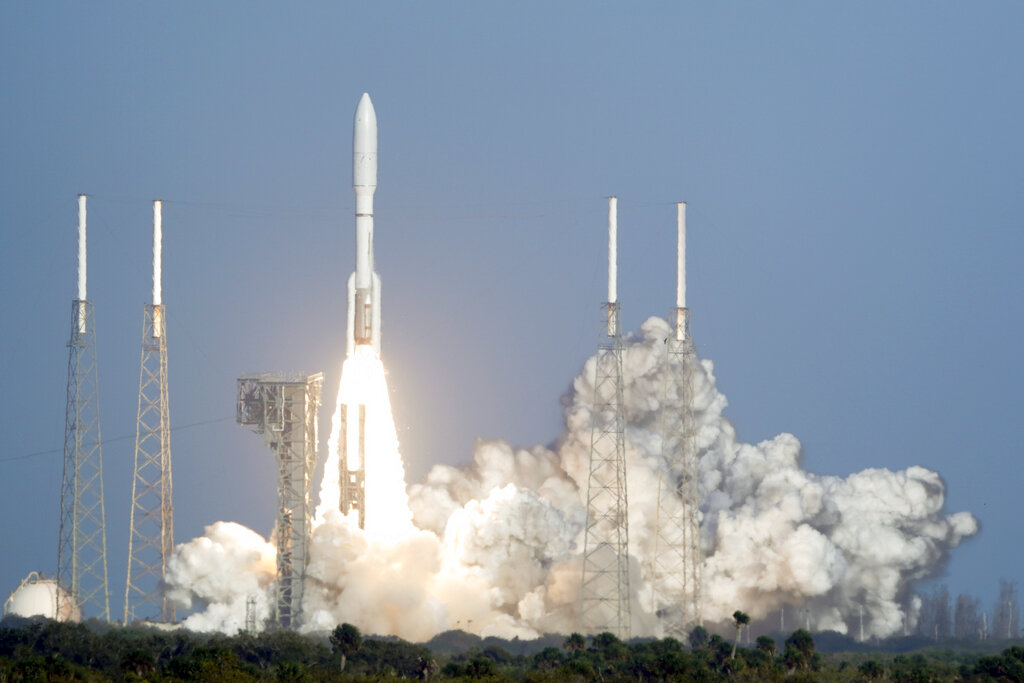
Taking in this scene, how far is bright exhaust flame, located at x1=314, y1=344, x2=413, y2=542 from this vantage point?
10662 cm

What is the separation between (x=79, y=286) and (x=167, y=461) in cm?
717

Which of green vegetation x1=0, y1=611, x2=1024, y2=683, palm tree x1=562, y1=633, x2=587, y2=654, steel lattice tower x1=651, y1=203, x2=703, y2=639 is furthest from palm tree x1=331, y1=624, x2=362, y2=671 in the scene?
steel lattice tower x1=651, y1=203, x2=703, y2=639

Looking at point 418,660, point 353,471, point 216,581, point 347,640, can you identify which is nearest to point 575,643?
point 418,660

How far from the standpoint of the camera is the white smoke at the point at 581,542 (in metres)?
106

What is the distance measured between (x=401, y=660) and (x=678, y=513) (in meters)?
25.5

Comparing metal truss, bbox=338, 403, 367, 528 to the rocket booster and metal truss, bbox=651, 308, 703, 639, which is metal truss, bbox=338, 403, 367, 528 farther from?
metal truss, bbox=651, 308, 703, 639

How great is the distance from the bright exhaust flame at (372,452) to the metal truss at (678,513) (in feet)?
32.1

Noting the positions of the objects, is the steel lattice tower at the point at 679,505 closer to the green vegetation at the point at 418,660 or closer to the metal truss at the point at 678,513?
the metal truss at the point at 678,513

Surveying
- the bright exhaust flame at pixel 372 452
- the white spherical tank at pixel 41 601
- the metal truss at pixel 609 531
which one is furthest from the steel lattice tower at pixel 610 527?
the white spherical tank at pixel 41 601

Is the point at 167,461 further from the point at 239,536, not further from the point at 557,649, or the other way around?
the point at 557,649

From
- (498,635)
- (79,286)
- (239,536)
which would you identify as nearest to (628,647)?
(498,635)

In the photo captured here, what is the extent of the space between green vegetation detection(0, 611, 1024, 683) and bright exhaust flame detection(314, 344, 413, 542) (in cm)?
600

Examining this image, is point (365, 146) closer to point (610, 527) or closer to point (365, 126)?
point (365, 126)

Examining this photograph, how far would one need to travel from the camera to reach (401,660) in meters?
96.6
